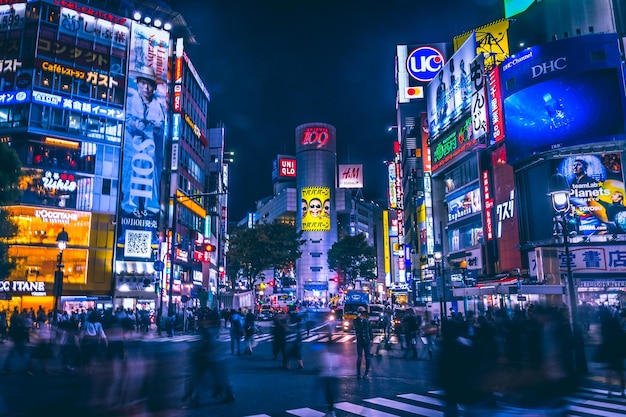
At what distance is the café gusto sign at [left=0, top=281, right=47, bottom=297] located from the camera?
139ft

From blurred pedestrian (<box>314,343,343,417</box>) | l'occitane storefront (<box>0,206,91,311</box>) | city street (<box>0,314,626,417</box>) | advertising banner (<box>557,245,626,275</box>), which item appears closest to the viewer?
blurred pedestrian (<box>314,343,343,417</box>)

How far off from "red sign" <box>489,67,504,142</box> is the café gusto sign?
41.9 meters

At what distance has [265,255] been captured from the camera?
187 ft

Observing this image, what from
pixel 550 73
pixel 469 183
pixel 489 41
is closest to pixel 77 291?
pixel 469 183

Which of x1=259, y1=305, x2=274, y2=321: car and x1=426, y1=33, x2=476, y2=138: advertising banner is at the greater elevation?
x1=426, y1=33, x2=476, y2=138: advertising banner

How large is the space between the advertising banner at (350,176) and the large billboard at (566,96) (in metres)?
84.2

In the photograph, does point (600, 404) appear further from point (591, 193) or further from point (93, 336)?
point (591, 193)

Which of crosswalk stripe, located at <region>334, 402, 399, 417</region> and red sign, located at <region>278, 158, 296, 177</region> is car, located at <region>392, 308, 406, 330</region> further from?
red sign, located at <region>278, 158, 296, 177</region>

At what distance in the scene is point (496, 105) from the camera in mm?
39906

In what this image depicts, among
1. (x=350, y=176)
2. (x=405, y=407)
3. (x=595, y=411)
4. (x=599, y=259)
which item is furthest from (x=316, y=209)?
(x=595, y=411)

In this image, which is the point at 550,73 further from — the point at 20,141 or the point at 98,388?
the point at 20,141

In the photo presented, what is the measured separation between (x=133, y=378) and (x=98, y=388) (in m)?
0.79

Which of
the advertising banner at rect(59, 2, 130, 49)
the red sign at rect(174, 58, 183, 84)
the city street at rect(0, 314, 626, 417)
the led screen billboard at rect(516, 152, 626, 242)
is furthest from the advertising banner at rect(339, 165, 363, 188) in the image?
the city street at rect(0, 314, 626, 417)

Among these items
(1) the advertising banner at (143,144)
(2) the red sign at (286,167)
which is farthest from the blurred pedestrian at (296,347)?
(2) the red sign at (286,167)
